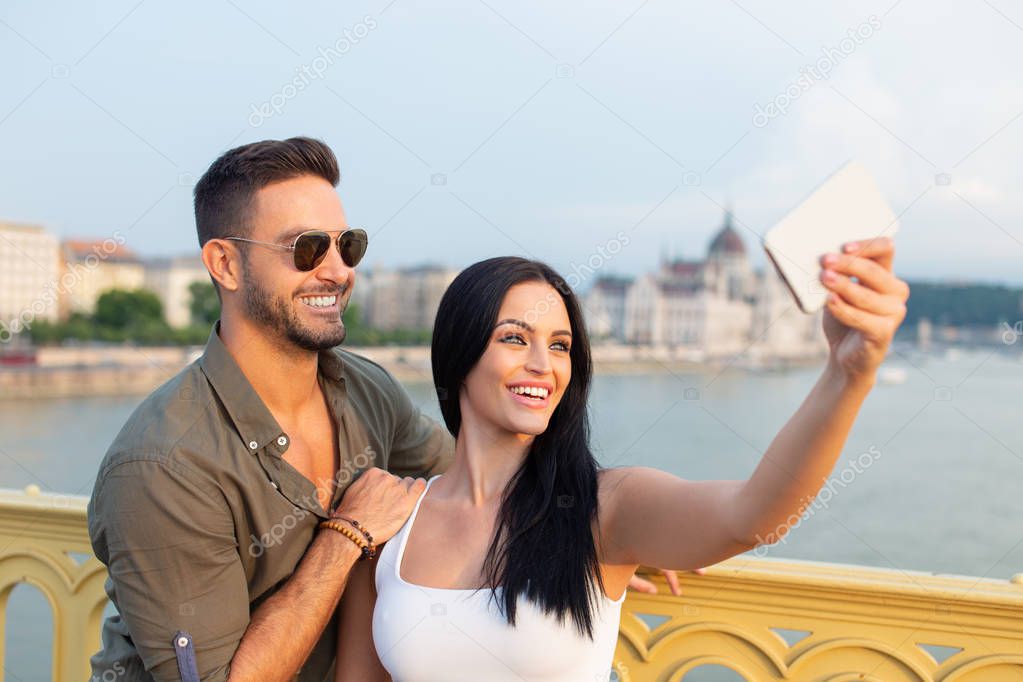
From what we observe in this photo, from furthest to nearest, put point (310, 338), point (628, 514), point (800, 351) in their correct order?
point (800, 351) < point (310, 338) < point (628, 514)

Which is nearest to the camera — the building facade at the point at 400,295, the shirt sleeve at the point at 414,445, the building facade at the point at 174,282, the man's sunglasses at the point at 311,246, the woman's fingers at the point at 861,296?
the woman's fingers at the point at 861,296

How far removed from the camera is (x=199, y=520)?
1349 mm

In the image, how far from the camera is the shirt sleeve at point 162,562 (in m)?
1.32

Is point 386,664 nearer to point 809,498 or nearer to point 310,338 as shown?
point 310,338

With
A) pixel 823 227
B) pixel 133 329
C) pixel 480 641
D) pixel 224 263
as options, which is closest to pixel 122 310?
pixel 133 329

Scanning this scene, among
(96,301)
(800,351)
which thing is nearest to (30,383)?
(96,301)

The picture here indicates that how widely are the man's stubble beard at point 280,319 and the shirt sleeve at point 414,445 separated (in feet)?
1.04

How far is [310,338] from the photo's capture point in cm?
155

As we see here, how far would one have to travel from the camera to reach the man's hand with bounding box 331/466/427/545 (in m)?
1.45

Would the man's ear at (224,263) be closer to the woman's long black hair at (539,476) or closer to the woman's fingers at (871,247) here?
the woman's long black hair at (539,476)

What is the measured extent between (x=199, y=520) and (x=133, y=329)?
1714 inches

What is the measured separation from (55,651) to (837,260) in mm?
1658

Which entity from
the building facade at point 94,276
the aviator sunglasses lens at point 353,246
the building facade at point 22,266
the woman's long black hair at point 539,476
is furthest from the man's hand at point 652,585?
the building facade at point 22,266

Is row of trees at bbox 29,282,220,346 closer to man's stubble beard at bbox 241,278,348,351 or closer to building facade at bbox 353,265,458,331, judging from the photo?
building facade at bbox 353,265,458,331
